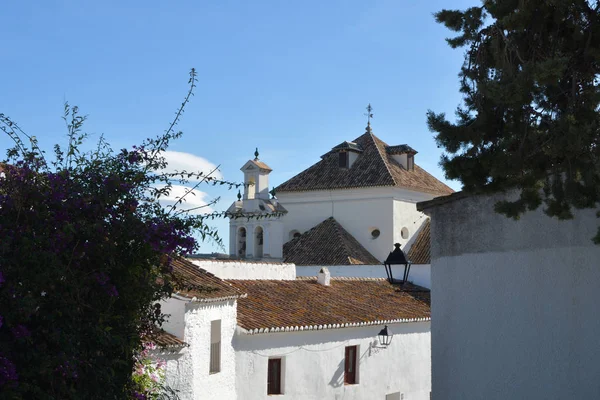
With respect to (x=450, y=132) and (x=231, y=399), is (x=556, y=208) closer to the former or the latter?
(x=450, y=132)

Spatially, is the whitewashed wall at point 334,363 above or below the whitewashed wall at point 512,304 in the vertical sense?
below

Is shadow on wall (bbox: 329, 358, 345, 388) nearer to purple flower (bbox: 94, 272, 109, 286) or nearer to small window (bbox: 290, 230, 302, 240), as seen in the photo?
purple flower (bbox: 94, 272, 109, 286)

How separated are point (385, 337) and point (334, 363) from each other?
6.97 feet

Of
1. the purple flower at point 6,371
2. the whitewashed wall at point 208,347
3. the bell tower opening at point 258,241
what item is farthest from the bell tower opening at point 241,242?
the purple flower at point 6,371

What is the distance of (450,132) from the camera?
24.7ft

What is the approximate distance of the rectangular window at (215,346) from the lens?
53.5 feet

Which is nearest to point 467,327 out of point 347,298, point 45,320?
point 45,320

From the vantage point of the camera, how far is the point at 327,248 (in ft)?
105

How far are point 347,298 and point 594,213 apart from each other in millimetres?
14687

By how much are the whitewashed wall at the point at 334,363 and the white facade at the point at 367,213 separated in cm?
969

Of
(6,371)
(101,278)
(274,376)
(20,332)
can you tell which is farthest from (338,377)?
(6,371)

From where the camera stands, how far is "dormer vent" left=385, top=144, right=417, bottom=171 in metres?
35.0

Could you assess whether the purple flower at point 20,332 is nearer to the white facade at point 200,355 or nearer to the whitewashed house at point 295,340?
the whitewashed house at point 295,340

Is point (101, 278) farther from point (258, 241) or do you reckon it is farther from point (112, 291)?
point (258, 241)
